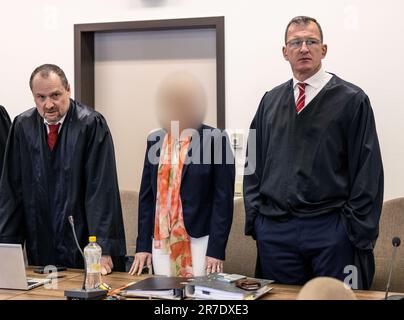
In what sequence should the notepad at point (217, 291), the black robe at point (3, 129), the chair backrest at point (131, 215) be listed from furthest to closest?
the chair backrest at point (131, 215), the black robe at point (3, 129), the notepad at point (217, 291)

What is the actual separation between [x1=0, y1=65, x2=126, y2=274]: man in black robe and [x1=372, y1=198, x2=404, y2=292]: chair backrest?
4.89 feet

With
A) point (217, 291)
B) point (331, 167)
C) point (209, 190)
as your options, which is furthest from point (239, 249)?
point (217, 291)

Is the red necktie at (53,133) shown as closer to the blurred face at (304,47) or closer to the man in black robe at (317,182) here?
the man in black robe at (317,182)

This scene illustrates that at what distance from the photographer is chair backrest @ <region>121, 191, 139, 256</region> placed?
407 cm

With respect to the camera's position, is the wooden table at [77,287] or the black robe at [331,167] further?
the black robe at [331,167]

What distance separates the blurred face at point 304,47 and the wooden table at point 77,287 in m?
0.95

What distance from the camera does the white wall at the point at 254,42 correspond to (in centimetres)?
384

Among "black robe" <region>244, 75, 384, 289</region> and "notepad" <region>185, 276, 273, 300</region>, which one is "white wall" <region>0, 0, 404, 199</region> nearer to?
"black robe" <region>244, 75, 384, 289</region>

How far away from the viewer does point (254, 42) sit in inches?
161

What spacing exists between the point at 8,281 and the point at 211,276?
782mm

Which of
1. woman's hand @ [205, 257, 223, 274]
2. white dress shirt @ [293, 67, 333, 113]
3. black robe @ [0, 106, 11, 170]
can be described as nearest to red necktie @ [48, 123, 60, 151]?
black robe @ [0, 106, 11, 170]

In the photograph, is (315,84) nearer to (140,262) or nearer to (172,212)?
(172,212)

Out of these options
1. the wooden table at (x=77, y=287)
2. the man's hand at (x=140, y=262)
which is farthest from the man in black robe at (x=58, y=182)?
the wooden table at (x=77, y=287)
